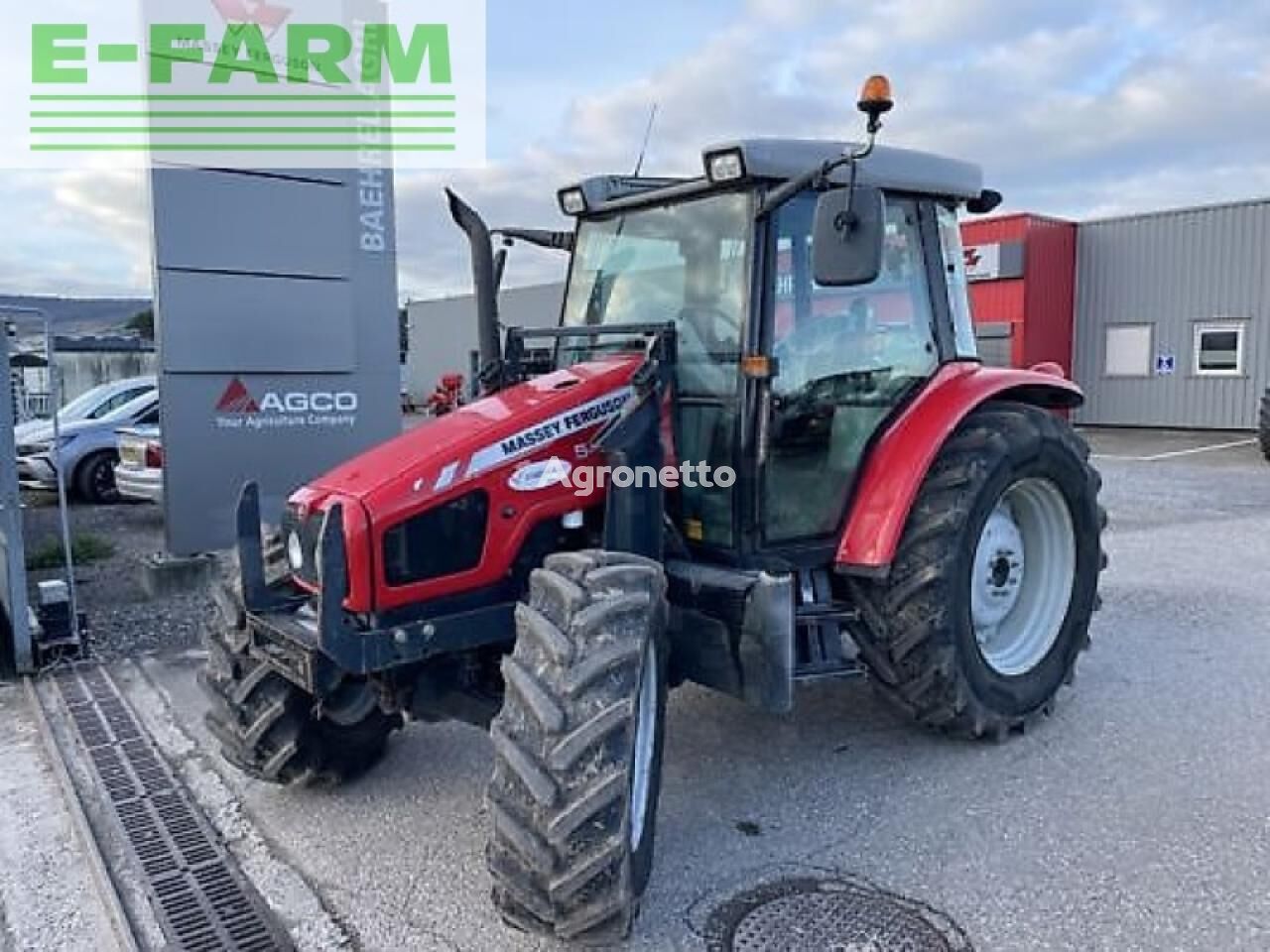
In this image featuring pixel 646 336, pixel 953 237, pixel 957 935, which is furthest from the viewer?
pixel 953 237

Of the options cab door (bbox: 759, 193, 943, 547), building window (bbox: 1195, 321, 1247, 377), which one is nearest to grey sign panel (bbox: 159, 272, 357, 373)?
cab door (bbox: 759, 193, 943, 547)

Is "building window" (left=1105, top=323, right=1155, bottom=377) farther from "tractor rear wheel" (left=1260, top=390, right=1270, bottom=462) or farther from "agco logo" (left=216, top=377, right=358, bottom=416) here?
"agco logo" (left=216, top=377, right=358, bottom=416)

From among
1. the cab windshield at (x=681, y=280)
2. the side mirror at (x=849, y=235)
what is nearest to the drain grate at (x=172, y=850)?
the cab windshield at (x=681, y=280)

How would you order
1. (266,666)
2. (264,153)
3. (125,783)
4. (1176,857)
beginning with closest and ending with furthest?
(1176,857) < (266,666) < (125,783) < (264,153)

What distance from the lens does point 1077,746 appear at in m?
3.99

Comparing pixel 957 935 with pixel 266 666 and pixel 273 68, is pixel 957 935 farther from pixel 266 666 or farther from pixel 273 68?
pixel 273 68

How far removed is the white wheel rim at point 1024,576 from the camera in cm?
421

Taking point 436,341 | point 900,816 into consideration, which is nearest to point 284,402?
point 900,816

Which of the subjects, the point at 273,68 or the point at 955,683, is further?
the point at 273,68

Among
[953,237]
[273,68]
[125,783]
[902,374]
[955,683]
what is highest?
[273,68]

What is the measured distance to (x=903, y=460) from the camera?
3719 millimetres

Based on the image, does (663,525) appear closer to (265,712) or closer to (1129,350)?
(265,712)

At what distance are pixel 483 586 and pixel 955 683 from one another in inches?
70.0

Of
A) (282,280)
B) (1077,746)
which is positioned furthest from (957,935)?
(282,280)
